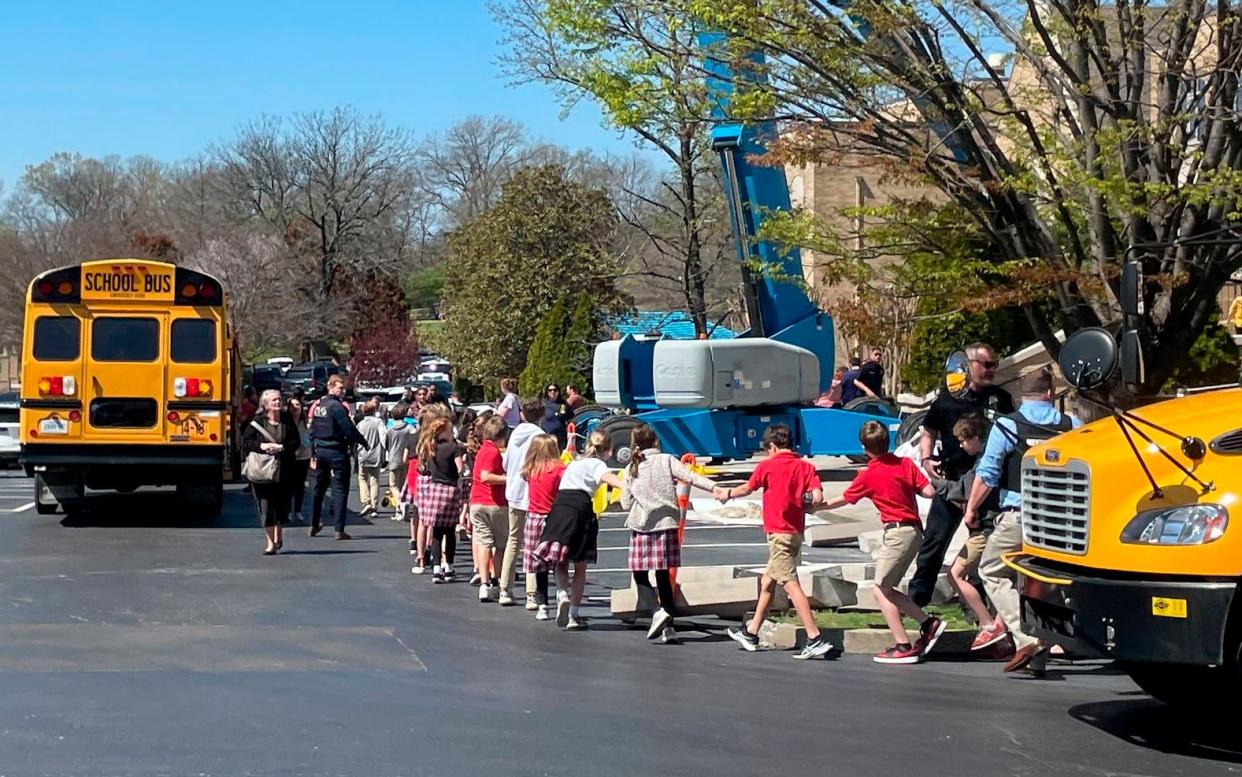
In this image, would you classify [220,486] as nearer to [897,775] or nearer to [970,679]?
[970,679]

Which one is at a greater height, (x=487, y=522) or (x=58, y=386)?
(x=58, y=386)

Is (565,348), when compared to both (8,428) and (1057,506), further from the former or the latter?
(1057,506)

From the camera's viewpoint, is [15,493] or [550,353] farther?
[550,353]

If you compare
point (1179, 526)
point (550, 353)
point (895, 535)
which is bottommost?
point (895, 535)

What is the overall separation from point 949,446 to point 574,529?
2.86 metres

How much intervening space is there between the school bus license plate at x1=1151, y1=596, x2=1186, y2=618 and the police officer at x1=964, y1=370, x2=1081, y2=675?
9.25ft

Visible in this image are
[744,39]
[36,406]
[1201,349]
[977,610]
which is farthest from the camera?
[1201,349]

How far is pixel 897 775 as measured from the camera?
24.0ft

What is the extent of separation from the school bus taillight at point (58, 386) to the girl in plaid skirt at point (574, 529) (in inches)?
362

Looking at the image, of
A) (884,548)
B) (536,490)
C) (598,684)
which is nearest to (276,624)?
(536,490)

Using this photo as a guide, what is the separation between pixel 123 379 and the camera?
772 inches

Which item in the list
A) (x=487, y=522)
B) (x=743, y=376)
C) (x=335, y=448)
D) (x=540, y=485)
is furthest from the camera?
(x=743, y=376)

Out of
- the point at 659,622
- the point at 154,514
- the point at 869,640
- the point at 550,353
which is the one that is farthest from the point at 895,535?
the point at 550,353

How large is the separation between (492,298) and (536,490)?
3086cm
